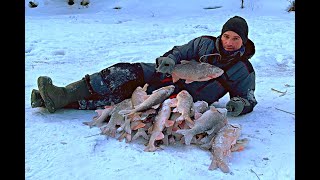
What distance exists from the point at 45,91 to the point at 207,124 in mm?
1378

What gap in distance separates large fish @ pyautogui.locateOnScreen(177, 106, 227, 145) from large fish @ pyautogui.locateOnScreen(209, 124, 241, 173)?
2.2 inches

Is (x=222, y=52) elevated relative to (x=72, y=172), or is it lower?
elevated

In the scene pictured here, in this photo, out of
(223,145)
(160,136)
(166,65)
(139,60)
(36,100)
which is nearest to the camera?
(223,145)

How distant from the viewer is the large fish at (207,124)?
3041 mm

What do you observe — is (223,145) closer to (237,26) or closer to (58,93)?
(237,26)

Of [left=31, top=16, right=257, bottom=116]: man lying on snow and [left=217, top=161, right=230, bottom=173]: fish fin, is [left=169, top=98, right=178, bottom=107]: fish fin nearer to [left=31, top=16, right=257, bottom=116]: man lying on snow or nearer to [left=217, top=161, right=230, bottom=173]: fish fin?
[left=31, top=16, right=257, bottom=116]: man lying on snow

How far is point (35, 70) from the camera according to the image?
5.42m

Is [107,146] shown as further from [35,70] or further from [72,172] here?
[35,70]

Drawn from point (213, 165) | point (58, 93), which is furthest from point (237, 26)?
point (58, 93)

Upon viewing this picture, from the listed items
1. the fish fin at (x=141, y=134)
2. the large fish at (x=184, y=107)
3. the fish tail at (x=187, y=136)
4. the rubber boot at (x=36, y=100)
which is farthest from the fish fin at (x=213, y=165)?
the rubber boot at (x=36, y=100)

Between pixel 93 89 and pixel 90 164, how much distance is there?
108 cm

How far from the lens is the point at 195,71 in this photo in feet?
11.7

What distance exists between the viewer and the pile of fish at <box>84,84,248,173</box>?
9.97 feet
